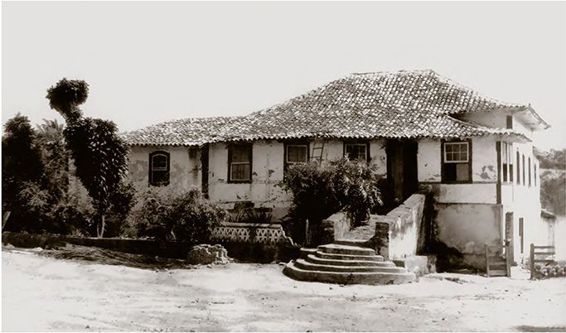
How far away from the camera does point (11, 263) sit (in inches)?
655

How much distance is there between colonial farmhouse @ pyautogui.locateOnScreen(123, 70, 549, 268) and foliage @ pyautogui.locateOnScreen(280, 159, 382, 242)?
6.20 feet

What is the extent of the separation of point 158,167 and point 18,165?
25.5 ft

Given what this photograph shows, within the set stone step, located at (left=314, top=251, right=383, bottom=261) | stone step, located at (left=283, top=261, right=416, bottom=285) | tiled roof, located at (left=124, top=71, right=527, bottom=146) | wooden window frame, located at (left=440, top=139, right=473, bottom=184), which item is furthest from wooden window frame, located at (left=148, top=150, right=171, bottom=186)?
stone step, located at (left=283, top=261, right=416, bottom=285)

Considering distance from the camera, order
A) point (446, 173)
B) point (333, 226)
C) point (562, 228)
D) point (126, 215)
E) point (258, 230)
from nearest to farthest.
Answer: point (333, 226) < point (258, 230) < point (446, 173) < point (126, 215) < point (562, 228)

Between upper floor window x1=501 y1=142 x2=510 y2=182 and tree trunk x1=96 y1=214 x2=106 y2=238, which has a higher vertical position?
upper floor window x1=501 y1=142 x2=510 y2=182

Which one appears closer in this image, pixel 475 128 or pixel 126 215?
pixel 475 128

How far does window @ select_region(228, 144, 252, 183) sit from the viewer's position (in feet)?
83.3

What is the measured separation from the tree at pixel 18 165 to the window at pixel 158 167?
6.77m

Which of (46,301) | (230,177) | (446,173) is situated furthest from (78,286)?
(446,173)

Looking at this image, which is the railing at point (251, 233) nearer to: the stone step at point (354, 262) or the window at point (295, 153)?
the stone step at point (354, 262)

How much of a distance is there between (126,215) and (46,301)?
11836 millimetres

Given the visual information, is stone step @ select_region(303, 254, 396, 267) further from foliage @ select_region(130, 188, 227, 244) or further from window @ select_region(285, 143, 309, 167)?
window @ select_region(285, 143, 309, 167)

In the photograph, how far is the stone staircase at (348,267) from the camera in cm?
1636

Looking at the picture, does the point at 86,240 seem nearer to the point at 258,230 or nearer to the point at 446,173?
the point at 258,230
